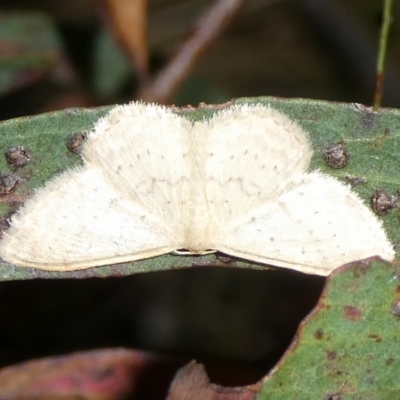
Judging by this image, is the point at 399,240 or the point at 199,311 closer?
the point at 399,240

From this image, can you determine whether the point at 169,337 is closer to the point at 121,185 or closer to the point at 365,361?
the point at 121,185

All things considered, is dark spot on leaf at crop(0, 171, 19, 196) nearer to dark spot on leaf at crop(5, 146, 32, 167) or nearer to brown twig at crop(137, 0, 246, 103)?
dark spot on leaf at crop(5, 146, 32, 167)

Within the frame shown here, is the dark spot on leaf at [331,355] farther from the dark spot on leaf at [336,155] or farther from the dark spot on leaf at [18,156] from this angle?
the dark spot on leaf at [18,156]

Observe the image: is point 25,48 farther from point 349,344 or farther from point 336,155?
point 349,344

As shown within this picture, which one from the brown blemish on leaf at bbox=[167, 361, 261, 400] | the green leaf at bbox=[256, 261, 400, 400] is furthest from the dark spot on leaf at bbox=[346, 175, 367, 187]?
the brown blemish on leaf at bbox=[167, 361, 261, 400]

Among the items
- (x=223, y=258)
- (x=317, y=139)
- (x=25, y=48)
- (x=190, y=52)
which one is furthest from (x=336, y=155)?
(x=25, y=48)

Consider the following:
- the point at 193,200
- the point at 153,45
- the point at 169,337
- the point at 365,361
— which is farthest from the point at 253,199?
the point at 153,45
